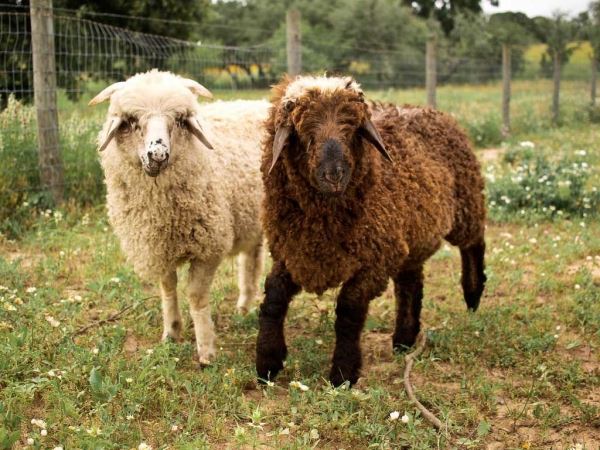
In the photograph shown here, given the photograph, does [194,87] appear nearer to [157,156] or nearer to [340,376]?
[157,156]

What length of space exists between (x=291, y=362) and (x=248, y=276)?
149 centimetres

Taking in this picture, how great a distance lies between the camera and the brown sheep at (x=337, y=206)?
3.93 m

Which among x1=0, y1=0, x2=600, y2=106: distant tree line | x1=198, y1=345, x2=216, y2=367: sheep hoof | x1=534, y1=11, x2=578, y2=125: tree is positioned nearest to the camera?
x1=198, y1=345, x2=216, y2=367: sheep hoof

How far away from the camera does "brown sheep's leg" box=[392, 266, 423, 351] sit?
5090mm

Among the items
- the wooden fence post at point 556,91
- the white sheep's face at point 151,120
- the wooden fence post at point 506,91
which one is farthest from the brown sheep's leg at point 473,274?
the wooden fence post at point 556,91

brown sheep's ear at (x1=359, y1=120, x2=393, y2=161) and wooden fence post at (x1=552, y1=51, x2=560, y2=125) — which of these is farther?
wooden fence post at (x1=552, y1=51, x2=560, y2=125)

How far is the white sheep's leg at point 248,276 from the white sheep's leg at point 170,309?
94 centimetres

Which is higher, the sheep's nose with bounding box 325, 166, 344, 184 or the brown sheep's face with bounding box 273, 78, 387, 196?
the brown sheep's face with bounding box 273, 78, 387, 196

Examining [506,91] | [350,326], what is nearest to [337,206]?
[350,326]

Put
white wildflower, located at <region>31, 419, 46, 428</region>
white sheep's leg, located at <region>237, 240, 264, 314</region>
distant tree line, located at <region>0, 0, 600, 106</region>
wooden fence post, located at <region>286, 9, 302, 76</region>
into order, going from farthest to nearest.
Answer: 1. distant tree line, located at <region>0, 0, 600, 106</region>
2. wooden fence post, located at <region>286, 9, 302, 76</region>
3. white sheep's leg, located at <region>237, 240, 264, 314</region>
4. white wildflower, located at <region>31, 419, 46, 428</region>

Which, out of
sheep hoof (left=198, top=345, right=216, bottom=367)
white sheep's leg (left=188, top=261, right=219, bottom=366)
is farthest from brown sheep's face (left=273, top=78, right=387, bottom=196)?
sheep hoof (left=198, top=345, right=216, bottom=367)

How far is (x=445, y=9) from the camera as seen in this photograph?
32.5 metres

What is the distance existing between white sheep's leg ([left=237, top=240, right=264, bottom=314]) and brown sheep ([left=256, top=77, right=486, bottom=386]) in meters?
1.60

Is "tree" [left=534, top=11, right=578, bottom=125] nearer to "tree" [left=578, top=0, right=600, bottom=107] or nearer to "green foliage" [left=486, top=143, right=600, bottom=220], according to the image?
"tree" [left=578, top=0, right=600, bottom=107]
